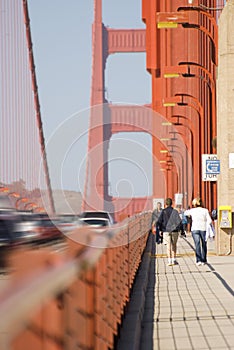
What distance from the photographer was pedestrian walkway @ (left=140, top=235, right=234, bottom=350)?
7117 mm

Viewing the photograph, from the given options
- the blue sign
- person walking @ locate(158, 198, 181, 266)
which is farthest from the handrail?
the blue sign

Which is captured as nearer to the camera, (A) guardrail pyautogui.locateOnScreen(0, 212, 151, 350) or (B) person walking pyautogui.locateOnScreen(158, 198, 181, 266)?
(A) guardrail pyautogui.locateOnScreen(0, 212, 151, 350)

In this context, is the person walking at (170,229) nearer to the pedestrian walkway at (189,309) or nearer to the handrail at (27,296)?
the pedestrian walkway at (189,309)

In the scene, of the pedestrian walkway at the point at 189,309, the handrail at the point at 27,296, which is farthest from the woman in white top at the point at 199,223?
the handrail at the point at 27,296

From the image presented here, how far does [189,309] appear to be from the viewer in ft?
30.4

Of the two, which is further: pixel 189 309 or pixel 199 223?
pixel 199 223

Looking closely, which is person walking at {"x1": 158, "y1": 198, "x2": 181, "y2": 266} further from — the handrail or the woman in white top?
the handrail

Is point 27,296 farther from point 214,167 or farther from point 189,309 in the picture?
point 214,167

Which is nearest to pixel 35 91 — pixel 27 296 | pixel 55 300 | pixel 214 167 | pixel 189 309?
pixel 214 167

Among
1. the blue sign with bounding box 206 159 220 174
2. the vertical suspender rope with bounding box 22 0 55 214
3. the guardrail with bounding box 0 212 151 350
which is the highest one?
the vertical suspender rope with bounding box 22 0 55 214

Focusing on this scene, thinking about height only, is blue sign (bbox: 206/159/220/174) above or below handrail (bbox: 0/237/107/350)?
above

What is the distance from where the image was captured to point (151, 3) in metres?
57.8

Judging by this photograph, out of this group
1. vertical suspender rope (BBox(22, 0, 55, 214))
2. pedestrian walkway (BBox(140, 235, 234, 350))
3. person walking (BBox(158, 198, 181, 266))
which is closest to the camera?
pedestrian walkway (BBox(140, 235, 234, 350))

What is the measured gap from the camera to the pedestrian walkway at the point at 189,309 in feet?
23.4
